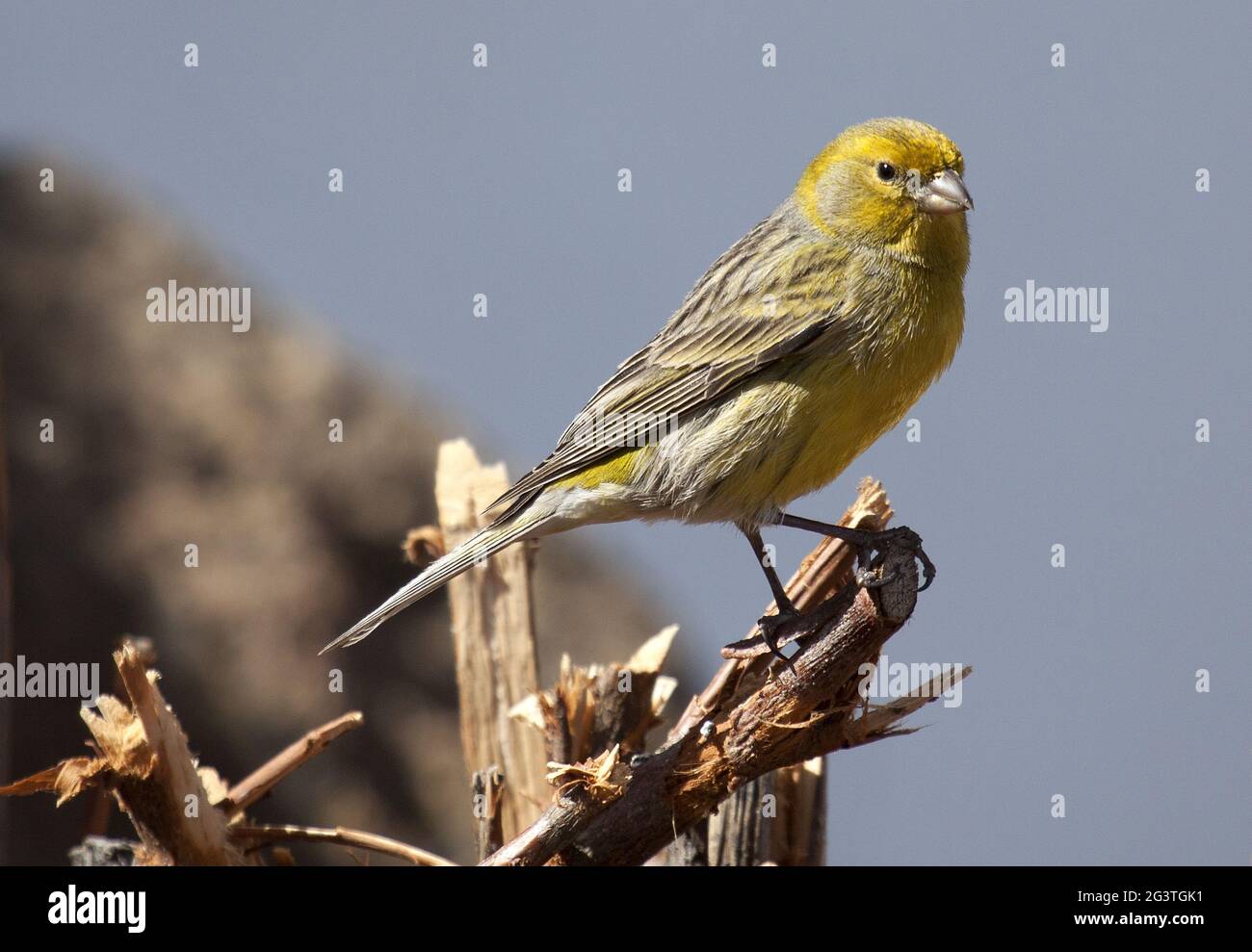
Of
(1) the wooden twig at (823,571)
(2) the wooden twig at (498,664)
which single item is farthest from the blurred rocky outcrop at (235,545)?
(1) the wooden twig at (823,571)

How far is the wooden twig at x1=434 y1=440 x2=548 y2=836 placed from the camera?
Answer: 5156mm

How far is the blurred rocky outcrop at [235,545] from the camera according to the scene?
7652 millimetres

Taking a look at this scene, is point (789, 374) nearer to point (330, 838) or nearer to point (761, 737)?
point (761, 737)

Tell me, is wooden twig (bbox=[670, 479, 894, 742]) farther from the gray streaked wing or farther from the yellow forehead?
the yellow forehead

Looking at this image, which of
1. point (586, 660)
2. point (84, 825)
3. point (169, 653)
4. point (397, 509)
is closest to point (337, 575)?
point (397, 509)

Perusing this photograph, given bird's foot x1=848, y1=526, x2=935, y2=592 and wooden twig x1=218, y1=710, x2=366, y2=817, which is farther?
wooden twig x1=218, y1=710, x2=366, y2=817

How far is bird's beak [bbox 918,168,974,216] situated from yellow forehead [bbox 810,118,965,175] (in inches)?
1.7

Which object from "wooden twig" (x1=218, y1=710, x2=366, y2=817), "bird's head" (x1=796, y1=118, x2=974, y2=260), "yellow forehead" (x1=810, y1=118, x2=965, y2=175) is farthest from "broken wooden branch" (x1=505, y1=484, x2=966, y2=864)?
"yellow forehead" (x1=810, y1=118, x2=965, y2=175)

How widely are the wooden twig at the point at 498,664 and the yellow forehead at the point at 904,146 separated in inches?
74.7

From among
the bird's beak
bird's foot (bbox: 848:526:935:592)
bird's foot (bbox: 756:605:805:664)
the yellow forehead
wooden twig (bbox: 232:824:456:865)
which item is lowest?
wooden twig (bbox: 232:824:456:865)

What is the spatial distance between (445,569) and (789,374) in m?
1.23

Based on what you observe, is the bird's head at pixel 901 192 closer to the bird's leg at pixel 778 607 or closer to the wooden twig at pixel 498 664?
the bird's leg at pixel 778 607
